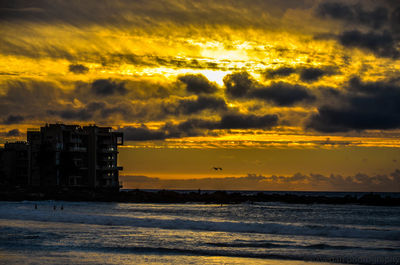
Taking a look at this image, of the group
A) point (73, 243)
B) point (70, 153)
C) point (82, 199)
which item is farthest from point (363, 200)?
point (73, 243)

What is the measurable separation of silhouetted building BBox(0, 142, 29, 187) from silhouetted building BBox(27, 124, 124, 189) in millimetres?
2885

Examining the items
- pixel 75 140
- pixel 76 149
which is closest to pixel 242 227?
pixel 76 149

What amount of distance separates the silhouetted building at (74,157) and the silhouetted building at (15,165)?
289cm

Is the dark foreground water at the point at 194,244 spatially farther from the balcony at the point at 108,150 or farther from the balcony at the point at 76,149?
the balcony at the point at 108,150

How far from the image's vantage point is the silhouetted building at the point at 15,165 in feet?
345

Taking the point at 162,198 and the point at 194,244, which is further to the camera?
the point at 162,198

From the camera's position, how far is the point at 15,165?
107 meters

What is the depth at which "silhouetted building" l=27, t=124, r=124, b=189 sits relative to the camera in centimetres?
9888

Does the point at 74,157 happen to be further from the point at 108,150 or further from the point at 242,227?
the point at 242,227

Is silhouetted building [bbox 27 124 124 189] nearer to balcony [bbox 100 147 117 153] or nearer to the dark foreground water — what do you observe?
balcony [bbox 100 147 117 153]

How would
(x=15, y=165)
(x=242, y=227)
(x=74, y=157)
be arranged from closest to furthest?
(x=242, y=227), (x=74, y=157), (x=15, y=165)

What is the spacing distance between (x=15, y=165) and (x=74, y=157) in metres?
15.6

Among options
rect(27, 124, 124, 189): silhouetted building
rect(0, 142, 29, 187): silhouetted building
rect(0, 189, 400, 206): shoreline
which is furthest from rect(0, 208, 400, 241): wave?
rect(0, 142, 29, 187): silhouetted building

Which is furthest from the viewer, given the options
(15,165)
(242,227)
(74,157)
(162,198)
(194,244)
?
(15,165)
